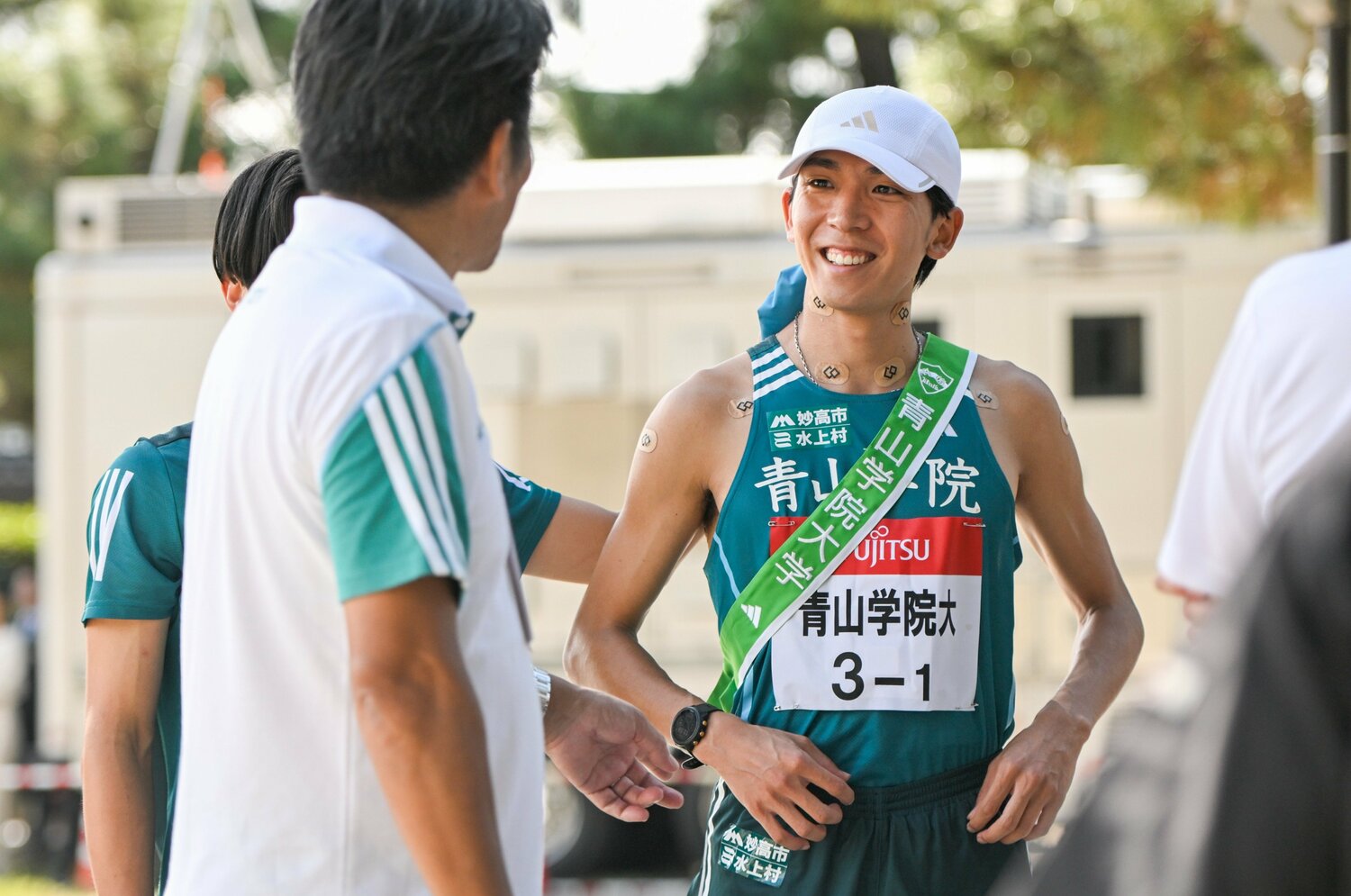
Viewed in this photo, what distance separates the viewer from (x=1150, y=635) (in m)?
8.68

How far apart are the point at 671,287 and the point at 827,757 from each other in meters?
6.89

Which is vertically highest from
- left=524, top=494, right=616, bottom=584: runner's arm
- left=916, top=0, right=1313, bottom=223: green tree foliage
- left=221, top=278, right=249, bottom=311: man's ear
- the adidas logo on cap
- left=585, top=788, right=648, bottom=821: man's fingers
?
left=916, top=0, right=1313, bottom=223: green tree foliage

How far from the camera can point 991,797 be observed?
8.34 ft

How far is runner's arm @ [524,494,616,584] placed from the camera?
112 inches

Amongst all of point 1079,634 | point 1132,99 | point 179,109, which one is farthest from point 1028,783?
point 179,109

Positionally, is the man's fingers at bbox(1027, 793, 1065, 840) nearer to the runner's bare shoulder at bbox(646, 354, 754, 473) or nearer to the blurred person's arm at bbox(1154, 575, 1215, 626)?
the blurred person's arm at bbox(1154, 575, 1215, 626)

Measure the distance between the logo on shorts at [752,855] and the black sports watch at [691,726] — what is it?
129 mm

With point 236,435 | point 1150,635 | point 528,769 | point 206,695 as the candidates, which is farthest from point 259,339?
point 1150,635

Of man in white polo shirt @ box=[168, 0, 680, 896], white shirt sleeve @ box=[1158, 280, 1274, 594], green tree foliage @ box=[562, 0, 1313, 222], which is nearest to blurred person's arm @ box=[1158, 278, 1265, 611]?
white shirt sleeve @ box=[1158, 280, 1274, 594]

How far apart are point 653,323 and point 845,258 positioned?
6656 millimetres

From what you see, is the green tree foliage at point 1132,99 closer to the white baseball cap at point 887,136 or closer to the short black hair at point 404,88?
the white baseball cap at point 887,136

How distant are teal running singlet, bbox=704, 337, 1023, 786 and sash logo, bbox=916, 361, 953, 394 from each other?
0.06m

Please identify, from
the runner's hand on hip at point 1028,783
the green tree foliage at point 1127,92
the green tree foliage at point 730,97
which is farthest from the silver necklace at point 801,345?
the green tree foliage at point 730,97

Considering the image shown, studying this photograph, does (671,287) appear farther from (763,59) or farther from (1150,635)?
(763,59)
